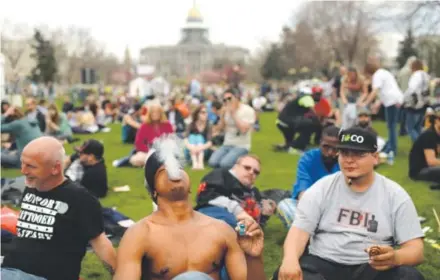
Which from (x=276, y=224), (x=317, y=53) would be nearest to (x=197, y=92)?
(x=317, y=53)

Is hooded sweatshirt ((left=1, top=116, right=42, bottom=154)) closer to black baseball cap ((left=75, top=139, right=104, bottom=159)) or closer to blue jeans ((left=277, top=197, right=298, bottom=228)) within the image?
black baseball cap ((left=75, top=139, right=104, bottom=159))

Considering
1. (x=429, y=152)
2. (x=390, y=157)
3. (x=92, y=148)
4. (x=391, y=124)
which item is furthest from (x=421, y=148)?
(x=92, y=148)

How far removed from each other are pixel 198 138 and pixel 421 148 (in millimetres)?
4192

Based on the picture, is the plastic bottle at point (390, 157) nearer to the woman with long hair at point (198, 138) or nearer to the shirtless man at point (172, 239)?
→ the woman with long hair at point (198, 138)

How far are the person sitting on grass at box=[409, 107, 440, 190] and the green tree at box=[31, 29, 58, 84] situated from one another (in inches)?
2042

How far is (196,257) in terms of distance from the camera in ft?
10.7

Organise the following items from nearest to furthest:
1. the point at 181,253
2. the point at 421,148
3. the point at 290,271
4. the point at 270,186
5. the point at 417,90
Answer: the point at 181,253
the point at 290,271
the point at 421,148
the point at 270,186
the point at 417,90

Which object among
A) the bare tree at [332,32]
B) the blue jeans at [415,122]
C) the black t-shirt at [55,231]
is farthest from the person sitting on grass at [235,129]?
the bare tree at [332,32]

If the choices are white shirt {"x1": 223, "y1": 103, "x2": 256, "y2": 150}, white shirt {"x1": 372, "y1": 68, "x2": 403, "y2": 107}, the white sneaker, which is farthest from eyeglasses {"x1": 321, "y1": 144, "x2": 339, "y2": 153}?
the white sneaker

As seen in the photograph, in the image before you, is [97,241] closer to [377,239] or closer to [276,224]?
[377,239]

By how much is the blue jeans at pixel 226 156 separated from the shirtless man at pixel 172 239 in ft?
22.1

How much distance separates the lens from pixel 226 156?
1054cm

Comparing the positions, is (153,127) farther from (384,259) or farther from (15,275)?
(384,259)

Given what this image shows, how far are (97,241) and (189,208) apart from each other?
2.28 feet
